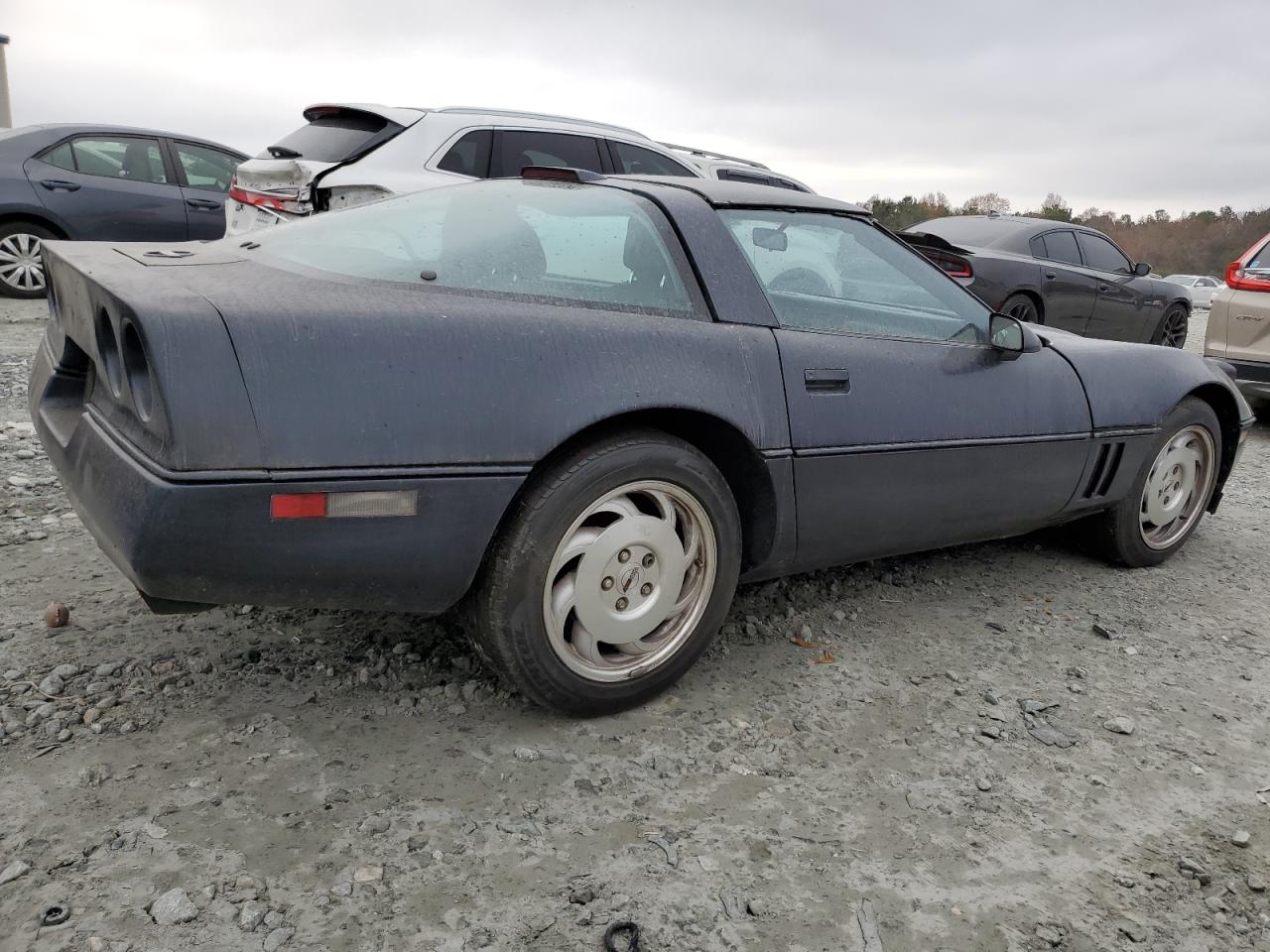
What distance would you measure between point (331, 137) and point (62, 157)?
3.65 m

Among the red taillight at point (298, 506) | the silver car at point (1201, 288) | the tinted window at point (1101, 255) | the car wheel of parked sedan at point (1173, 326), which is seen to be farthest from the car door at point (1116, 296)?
the silver car at point (1201, 288)

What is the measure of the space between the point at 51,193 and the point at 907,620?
7954 mm

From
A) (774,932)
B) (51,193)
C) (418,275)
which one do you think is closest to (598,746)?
(774,932)

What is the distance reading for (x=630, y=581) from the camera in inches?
97.2

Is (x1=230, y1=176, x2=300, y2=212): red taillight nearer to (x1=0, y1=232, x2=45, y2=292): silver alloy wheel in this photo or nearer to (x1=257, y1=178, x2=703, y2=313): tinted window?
(x1=0, y1=232, x2=45, y2=292): silver alloy wheel

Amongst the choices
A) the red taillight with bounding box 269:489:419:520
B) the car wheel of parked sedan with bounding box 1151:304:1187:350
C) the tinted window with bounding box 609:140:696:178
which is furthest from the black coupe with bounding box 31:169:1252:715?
the car wheel of parked sedan with bounding box 1151:304:1187:350

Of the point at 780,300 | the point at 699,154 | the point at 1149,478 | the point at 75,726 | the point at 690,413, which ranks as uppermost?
the point at 699,154

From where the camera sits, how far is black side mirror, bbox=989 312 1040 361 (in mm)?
3244

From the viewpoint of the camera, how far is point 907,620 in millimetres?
3285

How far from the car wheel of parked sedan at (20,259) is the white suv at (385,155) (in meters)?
2.82

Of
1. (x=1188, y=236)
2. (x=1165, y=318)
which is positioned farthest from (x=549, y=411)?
(x=1188, y=236)

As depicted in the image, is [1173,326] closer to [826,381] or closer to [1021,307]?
[1021,307]

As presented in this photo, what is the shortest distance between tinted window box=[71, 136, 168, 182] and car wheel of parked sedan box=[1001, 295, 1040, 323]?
23.9ft

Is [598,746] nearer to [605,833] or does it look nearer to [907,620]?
[605,833]
